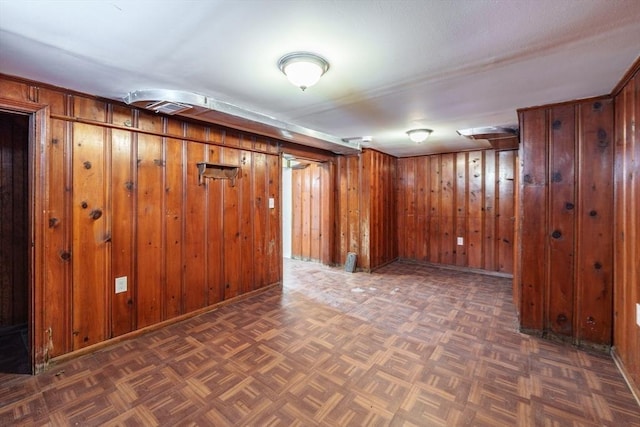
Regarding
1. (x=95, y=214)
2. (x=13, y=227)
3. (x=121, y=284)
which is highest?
(x=95, y=214)

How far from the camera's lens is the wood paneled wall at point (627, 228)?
189 centimetres

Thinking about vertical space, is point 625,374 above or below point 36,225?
below

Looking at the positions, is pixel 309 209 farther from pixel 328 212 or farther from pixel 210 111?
pixel 210 111

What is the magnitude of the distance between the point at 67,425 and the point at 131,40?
223cm

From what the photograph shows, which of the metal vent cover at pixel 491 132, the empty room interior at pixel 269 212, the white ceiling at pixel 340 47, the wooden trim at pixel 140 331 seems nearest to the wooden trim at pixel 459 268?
the empty room interior at pixel 269 212

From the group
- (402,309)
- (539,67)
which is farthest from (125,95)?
(402,309)

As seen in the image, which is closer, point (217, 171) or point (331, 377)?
point (331, 377)

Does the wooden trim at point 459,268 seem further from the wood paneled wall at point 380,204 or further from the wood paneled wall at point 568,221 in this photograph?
the wood paneled wall at point 568,221

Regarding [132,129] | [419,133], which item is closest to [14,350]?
[132,129]

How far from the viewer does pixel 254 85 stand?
7.29ft

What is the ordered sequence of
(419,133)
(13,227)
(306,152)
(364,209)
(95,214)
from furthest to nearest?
(364,209)
(306,152)
(419,133)
(13,227)
(95,214)

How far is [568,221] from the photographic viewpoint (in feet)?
8.45

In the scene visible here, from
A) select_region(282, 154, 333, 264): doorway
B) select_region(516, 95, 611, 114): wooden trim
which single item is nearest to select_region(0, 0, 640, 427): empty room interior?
select_region(516, 95, 611, 114): wooden trim

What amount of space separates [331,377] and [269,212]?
236 centimetres
